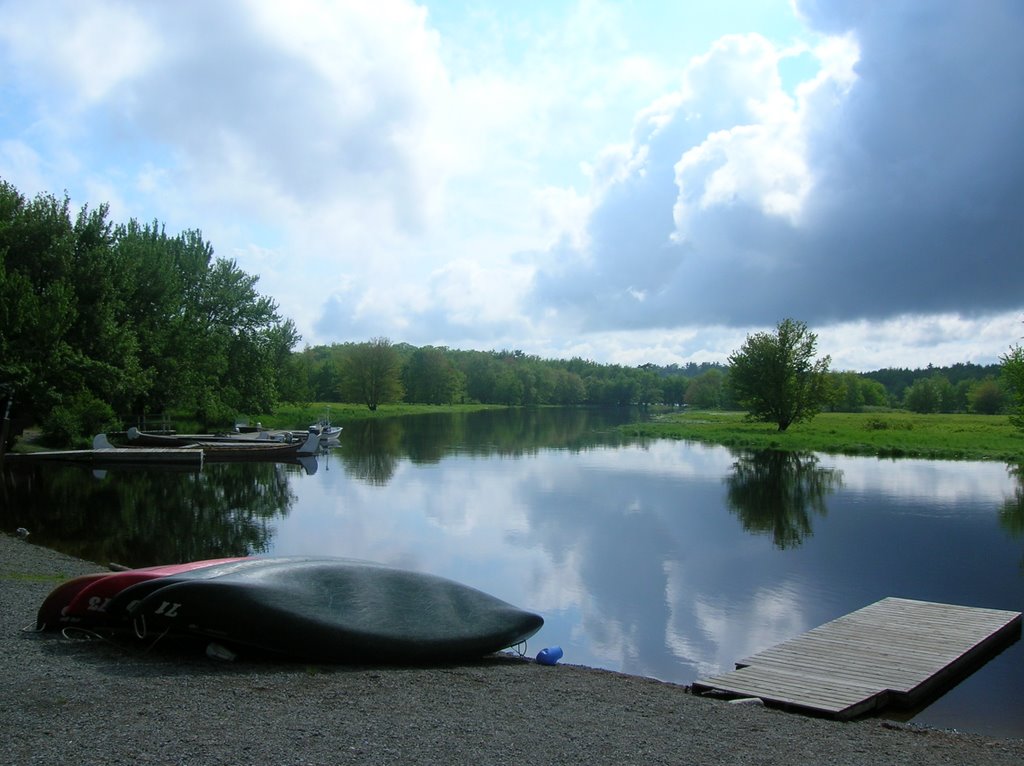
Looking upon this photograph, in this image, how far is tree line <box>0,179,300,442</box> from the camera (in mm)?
33938

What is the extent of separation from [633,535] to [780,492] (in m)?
10.3

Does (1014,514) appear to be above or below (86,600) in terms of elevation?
below

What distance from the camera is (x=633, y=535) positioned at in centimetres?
1989

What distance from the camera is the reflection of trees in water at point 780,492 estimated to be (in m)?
21.3

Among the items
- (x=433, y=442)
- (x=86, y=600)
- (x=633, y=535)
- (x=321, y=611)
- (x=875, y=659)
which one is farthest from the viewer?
(x=433, y=442)

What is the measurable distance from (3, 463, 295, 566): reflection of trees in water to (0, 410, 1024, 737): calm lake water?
87mm

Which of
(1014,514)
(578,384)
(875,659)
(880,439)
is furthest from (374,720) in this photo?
(578,384)

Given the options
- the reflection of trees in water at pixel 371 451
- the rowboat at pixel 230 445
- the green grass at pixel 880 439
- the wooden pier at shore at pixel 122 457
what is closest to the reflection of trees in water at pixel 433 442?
the reflection of trees in water at pixel 371 451

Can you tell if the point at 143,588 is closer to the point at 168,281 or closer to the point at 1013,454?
the point at 168,281

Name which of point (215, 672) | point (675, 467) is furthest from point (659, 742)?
point (675, 467)

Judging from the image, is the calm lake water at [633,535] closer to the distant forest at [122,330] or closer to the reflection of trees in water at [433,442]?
the reflection of trees in water at [433,442]

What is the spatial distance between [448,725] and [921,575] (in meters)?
12.5

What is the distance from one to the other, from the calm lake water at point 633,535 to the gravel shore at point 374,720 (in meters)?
2.18

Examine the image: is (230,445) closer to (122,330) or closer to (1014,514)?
(122,330)
